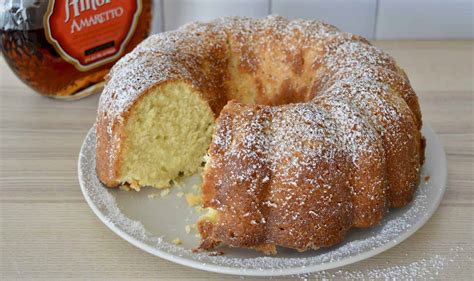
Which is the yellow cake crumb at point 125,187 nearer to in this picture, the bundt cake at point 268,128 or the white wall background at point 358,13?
the bundt cake at point 268,128

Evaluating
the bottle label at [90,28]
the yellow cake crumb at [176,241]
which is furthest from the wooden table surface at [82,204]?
the bottle label at [90,28]

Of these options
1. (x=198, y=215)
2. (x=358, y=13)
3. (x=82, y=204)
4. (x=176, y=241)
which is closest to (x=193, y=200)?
(x=198, y=215)

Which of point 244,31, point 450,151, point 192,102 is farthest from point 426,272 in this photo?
point 244,31

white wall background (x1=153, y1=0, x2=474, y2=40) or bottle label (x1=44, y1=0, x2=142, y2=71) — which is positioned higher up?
bottle label (x1=44, y1=0, x2=142, y2=71)

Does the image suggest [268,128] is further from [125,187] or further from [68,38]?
[68,38]

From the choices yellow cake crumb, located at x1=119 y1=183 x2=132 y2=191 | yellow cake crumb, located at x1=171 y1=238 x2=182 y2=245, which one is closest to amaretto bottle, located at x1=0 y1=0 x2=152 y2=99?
yellow cake crumb, located at x1=119 y1=183 x2=132 y2=191

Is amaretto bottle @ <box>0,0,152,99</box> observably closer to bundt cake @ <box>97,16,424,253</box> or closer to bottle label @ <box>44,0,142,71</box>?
bottle label @ <box>44,0,142,71</box>
